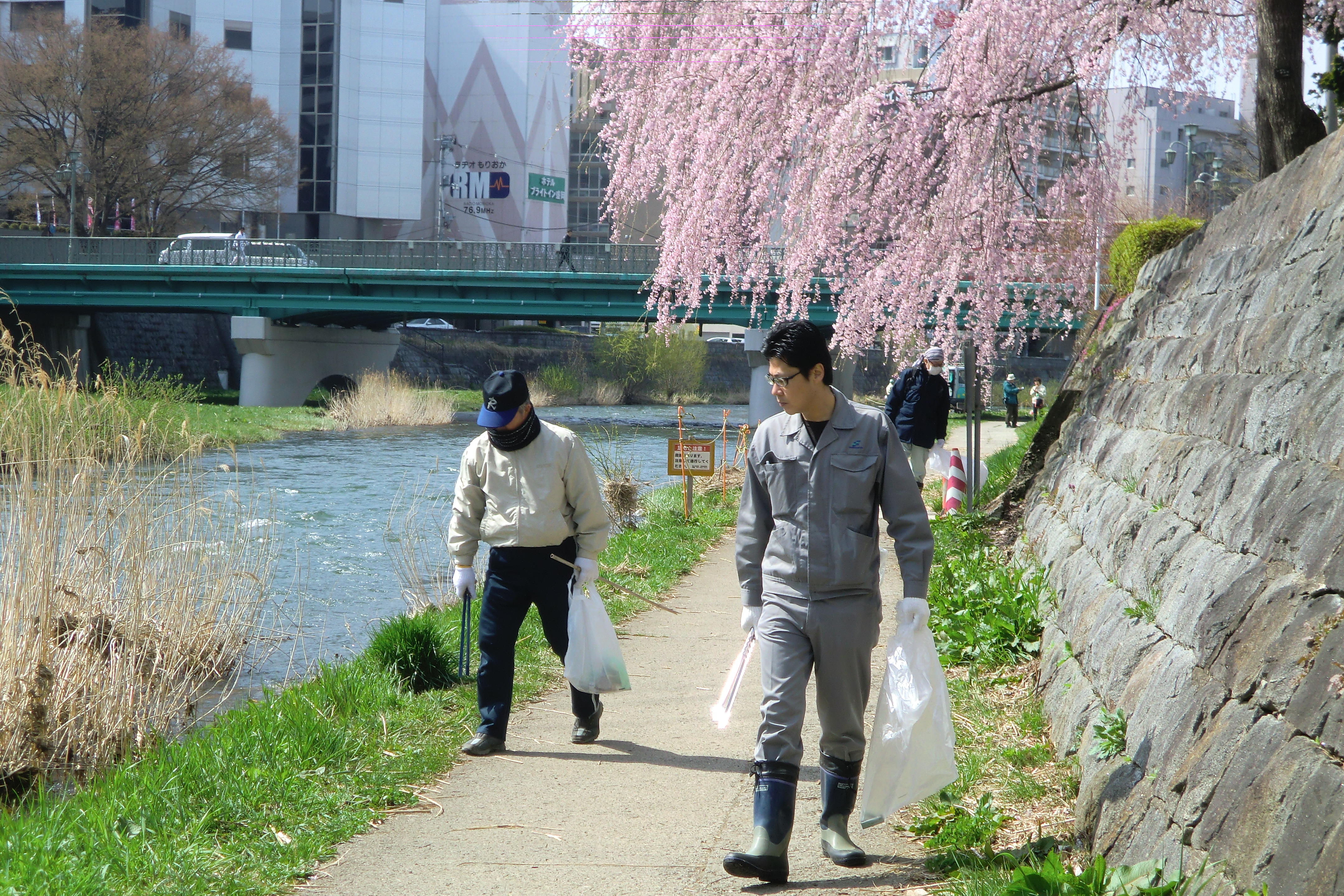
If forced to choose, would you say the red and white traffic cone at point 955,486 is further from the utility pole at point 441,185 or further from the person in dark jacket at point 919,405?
the utility pole at point 441,185

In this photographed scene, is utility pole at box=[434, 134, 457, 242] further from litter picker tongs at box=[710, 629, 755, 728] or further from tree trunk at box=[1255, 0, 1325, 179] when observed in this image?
litter picker tongs at box=[710, 629, 755, 728]

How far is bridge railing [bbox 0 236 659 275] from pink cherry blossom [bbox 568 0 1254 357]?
80.6ft

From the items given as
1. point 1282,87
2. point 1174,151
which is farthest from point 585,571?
point 1174,151

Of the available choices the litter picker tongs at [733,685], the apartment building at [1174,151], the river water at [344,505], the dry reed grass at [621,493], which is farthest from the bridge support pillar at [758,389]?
the litter picker tongs at [733,685]

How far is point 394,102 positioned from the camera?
7069 cm

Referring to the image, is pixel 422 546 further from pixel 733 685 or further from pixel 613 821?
pixel 733 685

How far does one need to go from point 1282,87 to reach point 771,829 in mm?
7351

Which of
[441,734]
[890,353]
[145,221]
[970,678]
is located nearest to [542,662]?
[441,734]

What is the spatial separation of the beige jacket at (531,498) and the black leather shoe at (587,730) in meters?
0.76

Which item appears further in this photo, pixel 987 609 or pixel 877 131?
pixel 877 131

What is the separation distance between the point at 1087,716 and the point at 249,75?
67.4 metres

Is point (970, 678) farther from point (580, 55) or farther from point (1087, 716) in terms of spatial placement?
point (580, 55)

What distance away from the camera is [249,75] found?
211 ft

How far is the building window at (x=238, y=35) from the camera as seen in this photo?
69.2 m
